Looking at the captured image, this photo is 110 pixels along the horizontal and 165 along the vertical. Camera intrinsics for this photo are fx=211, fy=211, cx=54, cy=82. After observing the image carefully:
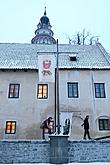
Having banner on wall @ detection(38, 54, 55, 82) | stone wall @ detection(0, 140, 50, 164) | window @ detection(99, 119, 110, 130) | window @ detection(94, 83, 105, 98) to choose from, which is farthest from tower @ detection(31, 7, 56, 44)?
stone wall @ detection(0, 140, 50, 164)

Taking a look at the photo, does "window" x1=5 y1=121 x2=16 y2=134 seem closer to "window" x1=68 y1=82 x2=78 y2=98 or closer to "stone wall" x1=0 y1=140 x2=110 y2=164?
"window" x1=68 y1=82 x2=78 y2=98

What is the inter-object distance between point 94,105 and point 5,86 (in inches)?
323

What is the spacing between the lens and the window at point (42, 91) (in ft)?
62.4

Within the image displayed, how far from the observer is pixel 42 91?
758 inches

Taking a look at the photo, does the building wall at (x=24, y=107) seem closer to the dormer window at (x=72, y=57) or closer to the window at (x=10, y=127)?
the window at (x=10, y=127)

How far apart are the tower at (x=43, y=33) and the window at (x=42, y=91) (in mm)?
32495

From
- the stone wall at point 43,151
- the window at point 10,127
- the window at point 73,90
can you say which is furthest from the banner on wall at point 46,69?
the stone wall at point 43,151

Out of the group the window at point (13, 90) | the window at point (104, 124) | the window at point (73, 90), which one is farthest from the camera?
the window at point (73, 90)

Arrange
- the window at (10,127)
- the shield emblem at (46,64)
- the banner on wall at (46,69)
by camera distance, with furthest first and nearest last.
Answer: the window at (10,127), the shield emblem at (46,64), the banner on wall at (46,69)

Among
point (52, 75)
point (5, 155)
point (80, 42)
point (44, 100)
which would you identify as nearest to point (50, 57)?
point (52, 75)

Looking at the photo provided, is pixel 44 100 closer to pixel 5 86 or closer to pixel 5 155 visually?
pixel 5 86

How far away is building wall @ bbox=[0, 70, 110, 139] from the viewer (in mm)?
17922

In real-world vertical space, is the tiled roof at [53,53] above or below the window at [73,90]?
above

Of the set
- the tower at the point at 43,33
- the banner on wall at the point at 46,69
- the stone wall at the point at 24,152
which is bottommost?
the stone wall at the point at 24,152
